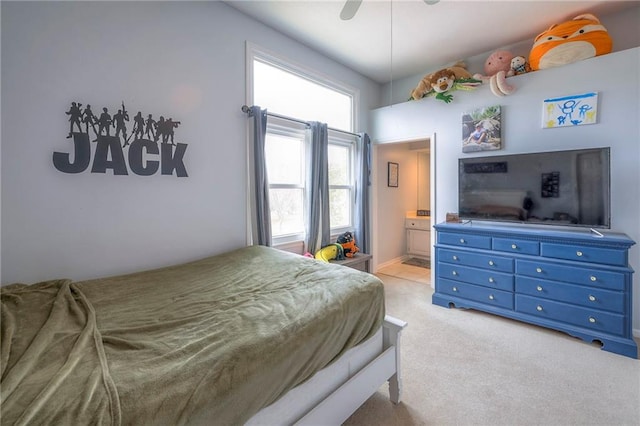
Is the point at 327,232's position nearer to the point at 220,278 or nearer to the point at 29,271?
the point at 220,278

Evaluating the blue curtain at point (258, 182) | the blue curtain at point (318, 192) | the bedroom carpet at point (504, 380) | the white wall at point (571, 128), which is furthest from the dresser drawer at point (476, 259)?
the blue curtain at point (258, 182)

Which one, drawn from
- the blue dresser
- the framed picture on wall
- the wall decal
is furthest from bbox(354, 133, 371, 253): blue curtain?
the wall decal

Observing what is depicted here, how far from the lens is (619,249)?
2.11 metres

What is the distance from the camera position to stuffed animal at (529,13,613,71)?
8.07ft

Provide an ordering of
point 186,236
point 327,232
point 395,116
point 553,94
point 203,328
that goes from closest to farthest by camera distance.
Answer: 1. point 203,328
2. point 186,236
3. point 553,94
4. point 327,232
5. point 395,116

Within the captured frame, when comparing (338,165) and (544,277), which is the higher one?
(338,165)

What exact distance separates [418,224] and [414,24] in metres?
3.03

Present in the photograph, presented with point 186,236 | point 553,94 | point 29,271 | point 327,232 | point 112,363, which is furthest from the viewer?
point 327,232

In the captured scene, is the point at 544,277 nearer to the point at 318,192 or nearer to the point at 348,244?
the point at 348,244

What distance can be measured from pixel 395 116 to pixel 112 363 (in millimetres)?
3835

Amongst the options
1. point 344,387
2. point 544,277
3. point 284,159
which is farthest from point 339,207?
point 344,387

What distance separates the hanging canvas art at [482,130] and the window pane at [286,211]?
2.00 metres

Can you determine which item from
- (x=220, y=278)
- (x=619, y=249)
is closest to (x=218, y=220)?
(x=220, y=278)

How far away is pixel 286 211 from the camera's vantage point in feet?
10.2
